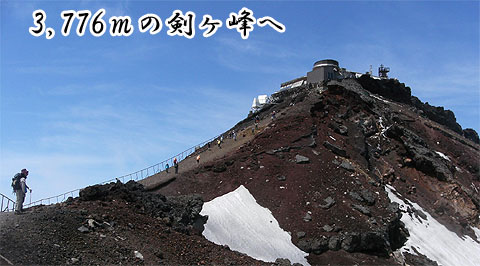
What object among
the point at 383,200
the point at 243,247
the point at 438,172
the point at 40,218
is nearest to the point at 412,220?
the point at 383,200

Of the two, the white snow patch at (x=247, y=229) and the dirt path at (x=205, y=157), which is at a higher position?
the dirt path at (x=205, y=157)

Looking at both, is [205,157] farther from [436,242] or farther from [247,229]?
[436,242]

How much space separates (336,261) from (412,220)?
12540mm

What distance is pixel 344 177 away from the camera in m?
34.8

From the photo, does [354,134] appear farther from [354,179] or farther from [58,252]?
[58,252]

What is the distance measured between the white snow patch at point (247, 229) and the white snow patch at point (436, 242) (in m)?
9.97

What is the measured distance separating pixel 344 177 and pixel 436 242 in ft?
29.4

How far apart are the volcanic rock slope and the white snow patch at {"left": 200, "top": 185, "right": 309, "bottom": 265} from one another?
2.38 ft

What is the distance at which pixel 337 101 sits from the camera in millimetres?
47406

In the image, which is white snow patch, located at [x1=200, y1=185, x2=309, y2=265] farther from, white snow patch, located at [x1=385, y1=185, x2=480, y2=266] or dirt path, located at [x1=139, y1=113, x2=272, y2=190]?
white snow patch, located at [x1=385, y1=185, x2=480, y2=266]

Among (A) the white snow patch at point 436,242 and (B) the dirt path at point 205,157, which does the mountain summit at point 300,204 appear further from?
(B) the dirt path at point 205,157

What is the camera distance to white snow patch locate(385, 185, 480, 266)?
1343 inches

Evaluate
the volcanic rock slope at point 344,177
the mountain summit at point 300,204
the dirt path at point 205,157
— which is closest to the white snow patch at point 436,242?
the mountain summit at point 300,204

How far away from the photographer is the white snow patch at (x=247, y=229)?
26297 mm
